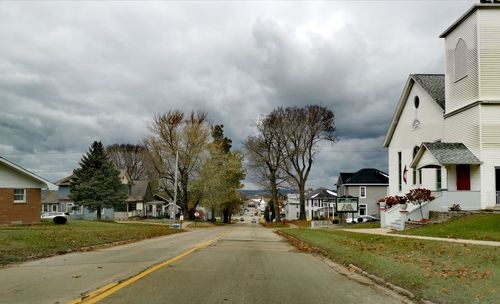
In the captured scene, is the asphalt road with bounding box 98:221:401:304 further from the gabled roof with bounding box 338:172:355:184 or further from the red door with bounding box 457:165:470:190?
the gabled roof with bounding box 338:172:355:184

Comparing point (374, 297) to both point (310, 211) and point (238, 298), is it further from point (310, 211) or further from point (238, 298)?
point (310, 211)

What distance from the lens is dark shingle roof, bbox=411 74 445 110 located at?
123ft

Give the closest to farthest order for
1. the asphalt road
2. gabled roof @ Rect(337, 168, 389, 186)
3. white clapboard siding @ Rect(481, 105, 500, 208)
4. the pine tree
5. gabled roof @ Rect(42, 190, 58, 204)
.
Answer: the asphalt road
white clapboard siding @ Rect(481, 105, 500, 208)
the pine tree
gabled roof @ Rect(337, 168, 389, 186)
gabled roof @ Rect(42, 190, 58, 204)

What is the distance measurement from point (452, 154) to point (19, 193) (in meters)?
29.6

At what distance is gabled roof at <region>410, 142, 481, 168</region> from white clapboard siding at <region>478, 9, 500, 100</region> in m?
3.53

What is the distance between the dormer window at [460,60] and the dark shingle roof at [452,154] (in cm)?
461

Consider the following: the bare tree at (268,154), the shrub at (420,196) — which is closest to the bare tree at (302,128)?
the bare tree at (268,154)

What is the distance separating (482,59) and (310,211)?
278 feet

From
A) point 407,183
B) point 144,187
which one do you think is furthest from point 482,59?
point 144,187

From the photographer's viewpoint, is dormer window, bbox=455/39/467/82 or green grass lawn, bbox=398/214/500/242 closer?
green grass lawn, bbox=398/214/500/242

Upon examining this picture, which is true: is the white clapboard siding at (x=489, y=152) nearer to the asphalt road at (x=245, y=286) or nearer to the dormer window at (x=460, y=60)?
the dormer window at (x=460, y=60)

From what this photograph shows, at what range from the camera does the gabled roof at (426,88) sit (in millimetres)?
37844

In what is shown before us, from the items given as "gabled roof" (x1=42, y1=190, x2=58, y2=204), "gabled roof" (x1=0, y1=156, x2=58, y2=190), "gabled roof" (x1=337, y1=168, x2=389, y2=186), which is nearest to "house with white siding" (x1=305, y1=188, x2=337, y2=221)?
"gabled roof" (x1=337, y1=168, x2=389, y2=186)

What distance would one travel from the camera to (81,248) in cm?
1909
